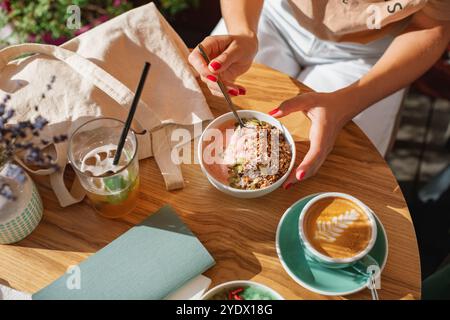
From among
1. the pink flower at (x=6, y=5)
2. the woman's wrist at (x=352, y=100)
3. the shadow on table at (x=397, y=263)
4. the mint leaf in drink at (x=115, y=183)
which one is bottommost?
the shadow on table at (x=397, y=263)

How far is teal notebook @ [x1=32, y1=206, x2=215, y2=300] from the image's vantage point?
1.01 metres

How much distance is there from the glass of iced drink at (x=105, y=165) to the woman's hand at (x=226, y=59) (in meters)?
0.28

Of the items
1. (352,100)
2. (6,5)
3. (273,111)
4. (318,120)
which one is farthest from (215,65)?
(6,5)

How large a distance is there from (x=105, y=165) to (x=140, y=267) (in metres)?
0.25

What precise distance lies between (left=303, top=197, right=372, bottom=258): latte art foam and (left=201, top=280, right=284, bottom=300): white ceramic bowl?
0.14m

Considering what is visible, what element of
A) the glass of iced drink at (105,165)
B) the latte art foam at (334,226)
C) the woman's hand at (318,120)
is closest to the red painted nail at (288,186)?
the woman's hand at (318,120)

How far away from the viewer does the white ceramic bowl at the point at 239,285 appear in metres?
0.98

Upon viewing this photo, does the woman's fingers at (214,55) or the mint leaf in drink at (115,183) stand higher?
the woman's fingers at (214,55)

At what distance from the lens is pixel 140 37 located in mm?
1289

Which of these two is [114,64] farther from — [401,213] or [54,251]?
[401,213]

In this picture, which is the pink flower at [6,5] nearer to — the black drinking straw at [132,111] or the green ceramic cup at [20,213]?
the green ceramic cup at [20,213]

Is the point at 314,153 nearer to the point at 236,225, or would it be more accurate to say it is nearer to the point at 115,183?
the point at 236,225

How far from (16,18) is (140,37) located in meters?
1.23
